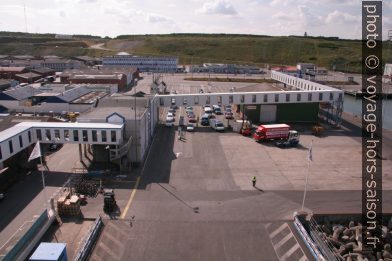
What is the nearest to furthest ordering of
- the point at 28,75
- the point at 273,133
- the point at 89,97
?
the point at 273,133 < the point at 89,97 < the point at 28,75

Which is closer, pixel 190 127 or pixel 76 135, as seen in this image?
pixel 76 135

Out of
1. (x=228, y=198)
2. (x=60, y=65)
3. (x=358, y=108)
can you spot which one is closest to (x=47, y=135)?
(x=228, y=198)

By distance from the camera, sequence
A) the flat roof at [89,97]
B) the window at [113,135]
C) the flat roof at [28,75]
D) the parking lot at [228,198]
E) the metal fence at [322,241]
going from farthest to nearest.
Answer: the flat roof at [28,75]
the flat roof at [89,97]
the window at [113,135]
the parking lot at [228,198]
the metal fence at [322,241]

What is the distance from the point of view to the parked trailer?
4413cm

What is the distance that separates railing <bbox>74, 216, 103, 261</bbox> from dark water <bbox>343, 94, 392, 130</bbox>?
53.9 m

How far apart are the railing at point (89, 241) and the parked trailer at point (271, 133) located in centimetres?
2606

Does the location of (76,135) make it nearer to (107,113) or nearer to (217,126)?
(107,113)

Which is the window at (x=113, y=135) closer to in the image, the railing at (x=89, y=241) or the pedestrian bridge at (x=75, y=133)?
the pedestrian bridge at (x=75, y=133)

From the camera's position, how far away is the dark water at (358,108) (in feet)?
210

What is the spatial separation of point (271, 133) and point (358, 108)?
4413 centimetres

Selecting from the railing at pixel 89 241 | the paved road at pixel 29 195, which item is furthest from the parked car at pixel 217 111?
the railing at pixel 89 241

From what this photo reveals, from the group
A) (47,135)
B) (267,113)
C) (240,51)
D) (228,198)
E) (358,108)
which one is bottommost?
(228,198)

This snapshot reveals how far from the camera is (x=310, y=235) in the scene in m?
23.6

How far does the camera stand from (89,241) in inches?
848
